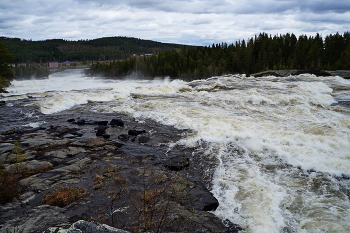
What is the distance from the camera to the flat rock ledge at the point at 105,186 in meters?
5.89

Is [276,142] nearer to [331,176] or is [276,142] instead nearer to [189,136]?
[331,176]

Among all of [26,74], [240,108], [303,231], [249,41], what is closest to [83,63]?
[26,74]

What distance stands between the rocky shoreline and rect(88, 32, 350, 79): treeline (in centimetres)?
6735

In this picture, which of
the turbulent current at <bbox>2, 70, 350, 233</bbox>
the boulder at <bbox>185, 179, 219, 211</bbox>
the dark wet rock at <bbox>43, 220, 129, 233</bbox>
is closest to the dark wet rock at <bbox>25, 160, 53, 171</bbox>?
the boulder at <bbox>185, 179, 219, 211</bbox>

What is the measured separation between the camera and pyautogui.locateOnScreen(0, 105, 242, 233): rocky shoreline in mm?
5973

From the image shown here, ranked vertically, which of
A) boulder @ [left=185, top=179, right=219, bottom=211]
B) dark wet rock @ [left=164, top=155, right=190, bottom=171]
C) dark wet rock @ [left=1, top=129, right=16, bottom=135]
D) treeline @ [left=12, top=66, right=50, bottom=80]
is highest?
treeline @ [left=12, top=66, right=50, bottom=80]

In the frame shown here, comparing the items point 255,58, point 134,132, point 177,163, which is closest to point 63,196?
point 177,163

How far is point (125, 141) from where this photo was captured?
1380 centimetres

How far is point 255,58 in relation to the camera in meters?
91.1

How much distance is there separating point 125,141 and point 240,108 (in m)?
11.6

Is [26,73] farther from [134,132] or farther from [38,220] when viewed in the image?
[38,220]

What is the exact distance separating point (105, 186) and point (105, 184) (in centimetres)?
17

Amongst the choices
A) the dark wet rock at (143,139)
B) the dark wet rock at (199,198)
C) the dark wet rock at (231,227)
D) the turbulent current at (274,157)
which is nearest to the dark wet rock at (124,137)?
the dark wet rock at (143,139)

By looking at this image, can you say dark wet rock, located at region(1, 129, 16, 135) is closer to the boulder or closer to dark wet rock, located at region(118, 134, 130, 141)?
dark wet rock, located at region(118, 134, 130, 141)
